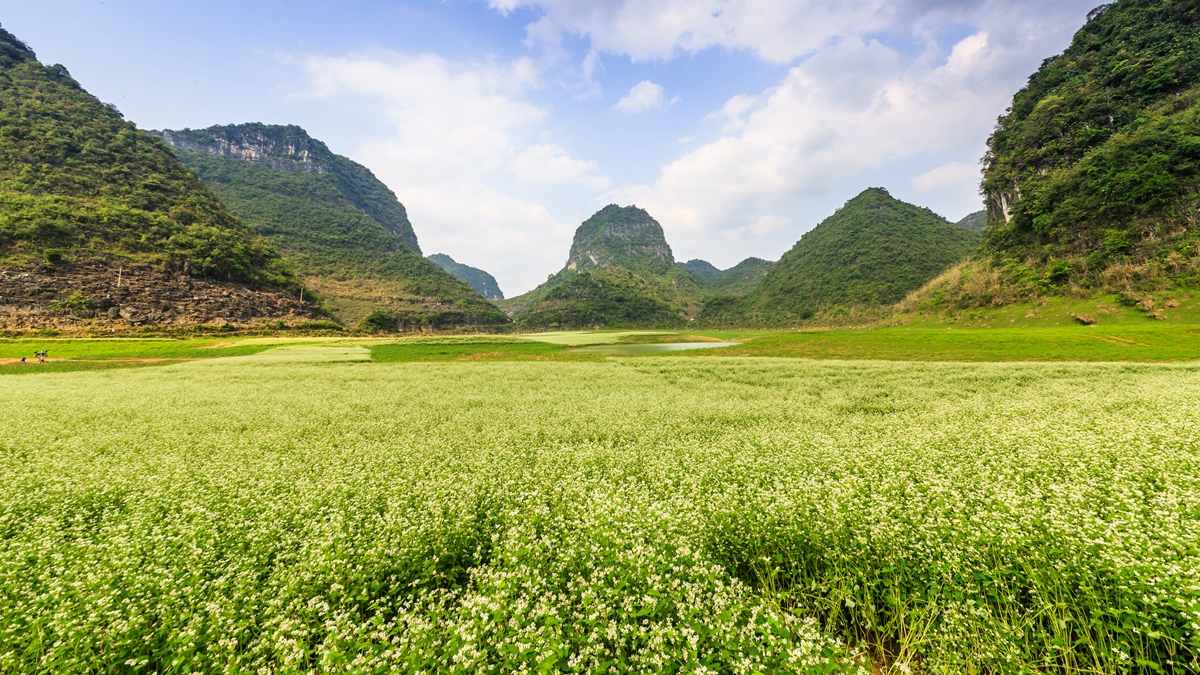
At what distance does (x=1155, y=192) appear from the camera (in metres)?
47.2

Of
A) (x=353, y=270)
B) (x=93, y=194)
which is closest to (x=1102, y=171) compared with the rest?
(x=93, y=194)

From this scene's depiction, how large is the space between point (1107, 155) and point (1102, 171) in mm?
2178

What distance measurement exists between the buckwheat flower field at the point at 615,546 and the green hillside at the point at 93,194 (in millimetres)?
101306

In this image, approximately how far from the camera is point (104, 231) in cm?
7462

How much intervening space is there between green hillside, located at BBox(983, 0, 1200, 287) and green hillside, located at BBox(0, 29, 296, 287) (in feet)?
533

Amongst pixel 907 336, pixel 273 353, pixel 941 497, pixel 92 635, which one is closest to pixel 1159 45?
pixel 907 336

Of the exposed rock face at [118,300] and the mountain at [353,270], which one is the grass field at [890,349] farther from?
the mountain at [353,270]

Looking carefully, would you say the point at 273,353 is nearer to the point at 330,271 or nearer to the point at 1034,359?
the point at 1034,359

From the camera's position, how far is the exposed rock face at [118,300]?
60375 millimetres

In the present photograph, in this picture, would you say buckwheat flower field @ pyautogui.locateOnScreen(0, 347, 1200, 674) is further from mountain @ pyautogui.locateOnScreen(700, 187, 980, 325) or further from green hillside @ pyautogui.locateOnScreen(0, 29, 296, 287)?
mountain @ pyautogui.locateOnScreen(700, 187, 980, 325)

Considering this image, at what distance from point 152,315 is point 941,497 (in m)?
112

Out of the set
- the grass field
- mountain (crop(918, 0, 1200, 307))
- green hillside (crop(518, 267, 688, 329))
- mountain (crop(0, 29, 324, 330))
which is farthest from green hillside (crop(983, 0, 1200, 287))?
mountain (crop(0, 29, 324, 330))

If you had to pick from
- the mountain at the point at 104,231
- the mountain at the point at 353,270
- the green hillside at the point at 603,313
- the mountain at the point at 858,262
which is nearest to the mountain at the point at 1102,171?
Result: the mountain at the point at 858,262

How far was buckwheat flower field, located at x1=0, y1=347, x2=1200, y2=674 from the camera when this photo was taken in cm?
406
